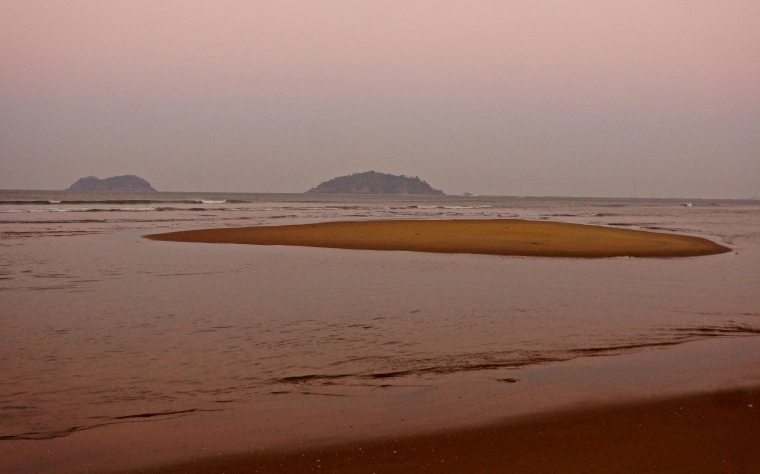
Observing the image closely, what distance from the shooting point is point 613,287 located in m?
14.1

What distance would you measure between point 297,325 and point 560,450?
17.9ft

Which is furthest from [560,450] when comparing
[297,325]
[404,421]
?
[297,325]

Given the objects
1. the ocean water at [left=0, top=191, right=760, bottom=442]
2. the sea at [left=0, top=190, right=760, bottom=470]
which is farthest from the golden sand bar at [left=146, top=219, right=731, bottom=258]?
the sea at [left=0, top=190, right=760, bottom=470]

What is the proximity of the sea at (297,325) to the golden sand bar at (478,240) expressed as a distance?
4.10 metres

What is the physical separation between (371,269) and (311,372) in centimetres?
977

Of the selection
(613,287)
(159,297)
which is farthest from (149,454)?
(613,287)

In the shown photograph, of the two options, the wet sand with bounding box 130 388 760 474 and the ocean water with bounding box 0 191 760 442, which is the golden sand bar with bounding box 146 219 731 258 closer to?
the ocean water with bounding box 0 191 760 442

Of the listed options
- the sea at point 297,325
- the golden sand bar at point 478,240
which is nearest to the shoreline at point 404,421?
the sea at point 297,325

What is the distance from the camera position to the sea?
6551 mm

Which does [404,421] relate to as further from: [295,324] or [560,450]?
[295,324]

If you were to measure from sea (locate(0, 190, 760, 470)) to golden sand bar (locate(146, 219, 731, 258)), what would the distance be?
4.10 m

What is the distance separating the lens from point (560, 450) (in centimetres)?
507

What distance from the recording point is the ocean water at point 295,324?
6.61m

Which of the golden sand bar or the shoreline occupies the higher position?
the golden sand bar
